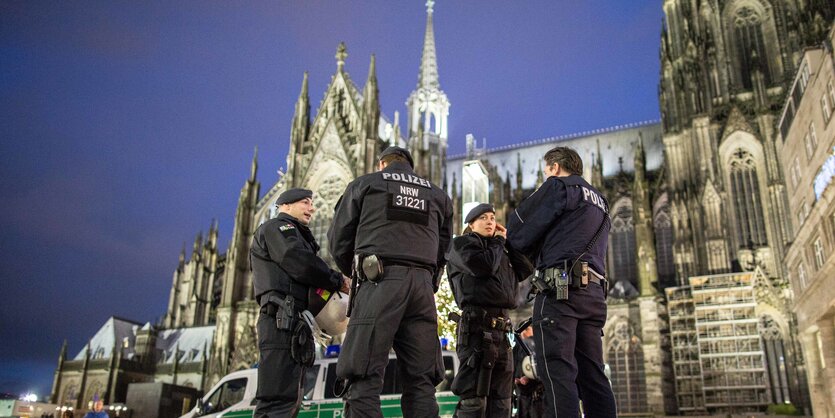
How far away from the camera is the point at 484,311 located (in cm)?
526

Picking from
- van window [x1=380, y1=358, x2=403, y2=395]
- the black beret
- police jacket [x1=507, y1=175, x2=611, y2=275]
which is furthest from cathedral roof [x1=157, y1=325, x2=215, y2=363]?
police jacket [x1=507, y1=175, x2=611, y2=275]

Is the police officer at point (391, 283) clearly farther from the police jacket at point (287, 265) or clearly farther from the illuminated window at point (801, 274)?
the illuminated window at point (801, 274)

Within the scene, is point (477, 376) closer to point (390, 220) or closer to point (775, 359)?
point (390, 220)

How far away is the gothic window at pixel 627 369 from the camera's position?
26.6 metres

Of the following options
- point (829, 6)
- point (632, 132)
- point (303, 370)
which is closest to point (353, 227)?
point (303, 370)

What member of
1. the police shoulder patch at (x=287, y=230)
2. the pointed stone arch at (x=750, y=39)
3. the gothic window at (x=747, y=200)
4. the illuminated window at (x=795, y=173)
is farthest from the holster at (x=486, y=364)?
the pointed stone arch at (x=750, y=39)

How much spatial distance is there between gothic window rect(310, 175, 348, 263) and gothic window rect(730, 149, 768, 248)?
57.1ft

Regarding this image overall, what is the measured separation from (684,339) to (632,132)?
1749 cm

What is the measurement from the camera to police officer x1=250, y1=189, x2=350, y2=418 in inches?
180

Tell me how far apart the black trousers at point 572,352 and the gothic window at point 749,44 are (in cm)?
2812

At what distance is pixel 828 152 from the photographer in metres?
16.1

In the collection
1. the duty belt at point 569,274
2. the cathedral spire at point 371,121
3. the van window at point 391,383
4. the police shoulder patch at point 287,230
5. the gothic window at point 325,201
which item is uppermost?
the cathedral spire at point 371,121

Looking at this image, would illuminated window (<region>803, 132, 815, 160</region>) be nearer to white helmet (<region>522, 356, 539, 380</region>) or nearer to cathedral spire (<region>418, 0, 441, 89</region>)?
white helmet (<region>522, 356, 539, 380</region>)

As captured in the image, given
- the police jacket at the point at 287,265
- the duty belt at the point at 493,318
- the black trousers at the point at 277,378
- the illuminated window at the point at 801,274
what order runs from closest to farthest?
1. the black trousers at the point at 277,378
2. the police jacket at the point at 287,265
3. the duty belt at the point at 493,318
4. the illuminated window at the point at 801,274
